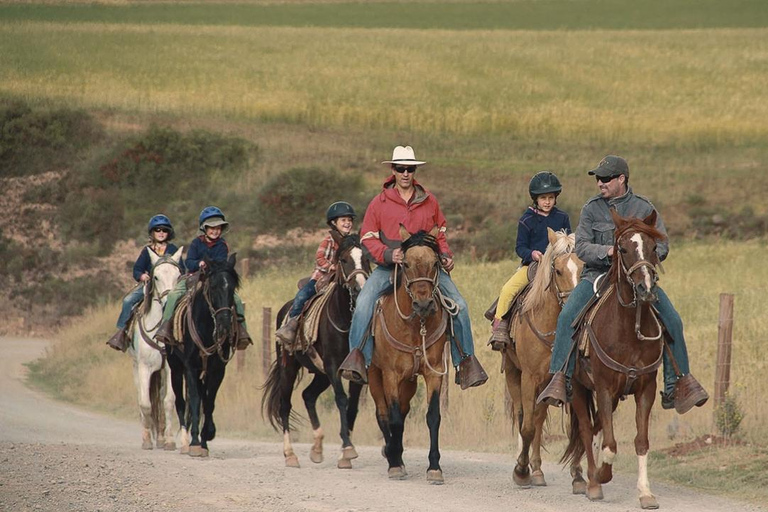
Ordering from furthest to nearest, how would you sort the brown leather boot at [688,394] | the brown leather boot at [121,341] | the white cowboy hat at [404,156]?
the brown leather boot at [121,341], the white cowboy hat at [404,156], the brown leather boot at [688,394]

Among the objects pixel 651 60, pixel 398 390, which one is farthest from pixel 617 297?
pixel 651 60

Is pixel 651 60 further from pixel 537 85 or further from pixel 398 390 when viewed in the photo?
pixel 398 390

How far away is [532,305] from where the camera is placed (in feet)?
42.9

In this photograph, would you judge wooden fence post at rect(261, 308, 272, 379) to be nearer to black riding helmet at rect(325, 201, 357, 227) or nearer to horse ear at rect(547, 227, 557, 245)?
black riding helmet at rect(325, 201, 357, 227)

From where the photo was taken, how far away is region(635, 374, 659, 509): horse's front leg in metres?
11.2

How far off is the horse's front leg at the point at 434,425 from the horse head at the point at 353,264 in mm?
1708

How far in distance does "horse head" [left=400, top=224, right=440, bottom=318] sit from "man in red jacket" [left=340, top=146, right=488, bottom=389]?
0.45 metres

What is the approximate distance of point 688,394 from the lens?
11.5 meters

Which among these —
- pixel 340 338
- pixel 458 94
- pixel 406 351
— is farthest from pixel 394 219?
pixel 458 94

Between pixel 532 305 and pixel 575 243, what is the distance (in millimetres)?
1145

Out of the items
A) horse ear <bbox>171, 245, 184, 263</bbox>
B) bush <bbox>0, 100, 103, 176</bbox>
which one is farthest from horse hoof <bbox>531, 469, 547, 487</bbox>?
bush <bbox>0, 100, 103, 176</bbox>

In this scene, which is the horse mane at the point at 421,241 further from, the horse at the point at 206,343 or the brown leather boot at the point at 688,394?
the horse at the point at 206,343

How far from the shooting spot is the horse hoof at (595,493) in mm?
11625

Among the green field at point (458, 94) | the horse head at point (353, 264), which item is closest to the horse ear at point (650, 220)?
the horse head at point (353, 264)
